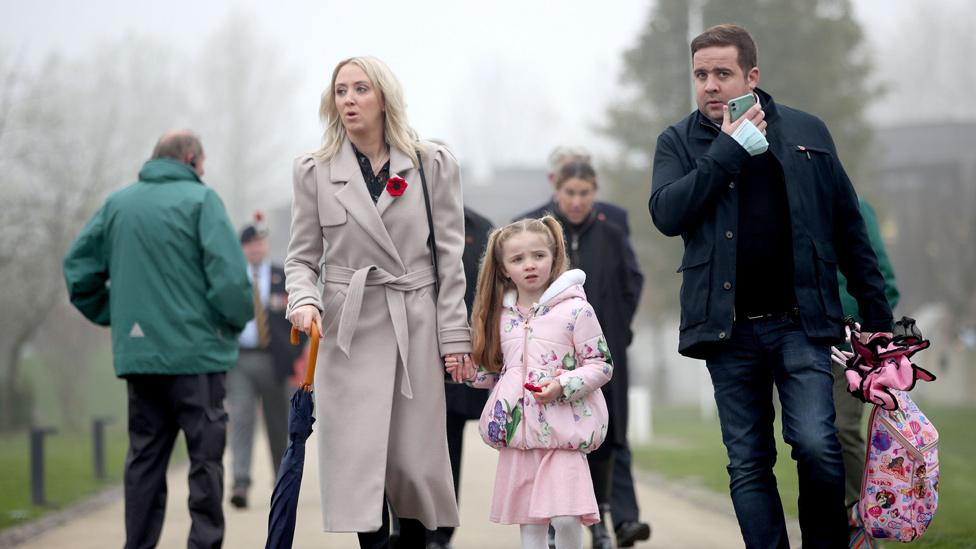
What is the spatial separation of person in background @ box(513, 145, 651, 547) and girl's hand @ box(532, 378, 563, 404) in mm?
2309

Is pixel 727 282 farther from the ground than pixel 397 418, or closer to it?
farther from the ground

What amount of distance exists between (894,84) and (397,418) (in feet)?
105

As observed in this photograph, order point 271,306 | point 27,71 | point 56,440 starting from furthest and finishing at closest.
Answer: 1. point 27,71
2. point 56,440
3. point 271,306

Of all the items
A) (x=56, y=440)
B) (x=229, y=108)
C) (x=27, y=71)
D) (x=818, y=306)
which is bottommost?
(x=56, y=440)

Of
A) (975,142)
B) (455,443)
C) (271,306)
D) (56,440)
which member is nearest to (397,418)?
(455,443)

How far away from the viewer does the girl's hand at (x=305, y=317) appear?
17.4 ft

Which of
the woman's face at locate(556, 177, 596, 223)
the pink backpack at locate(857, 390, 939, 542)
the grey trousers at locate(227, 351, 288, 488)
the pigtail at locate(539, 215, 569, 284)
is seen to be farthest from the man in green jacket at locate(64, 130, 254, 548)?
the grey trousers at locate(227, 351, 288, 488)

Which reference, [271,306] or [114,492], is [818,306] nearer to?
[271,306]

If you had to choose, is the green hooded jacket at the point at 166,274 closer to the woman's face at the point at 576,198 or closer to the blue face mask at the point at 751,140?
the woman's face at the point at 576,198

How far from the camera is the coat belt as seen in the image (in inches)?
215

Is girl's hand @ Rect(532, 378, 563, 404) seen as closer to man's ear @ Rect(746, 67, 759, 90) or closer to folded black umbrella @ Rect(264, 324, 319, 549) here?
folded black umbrella @ Rect(264, 324, 319, 549)

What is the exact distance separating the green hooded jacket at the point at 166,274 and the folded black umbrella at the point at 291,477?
1747 millimetres

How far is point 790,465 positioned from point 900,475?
969cm

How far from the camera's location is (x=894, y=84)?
116 ft
